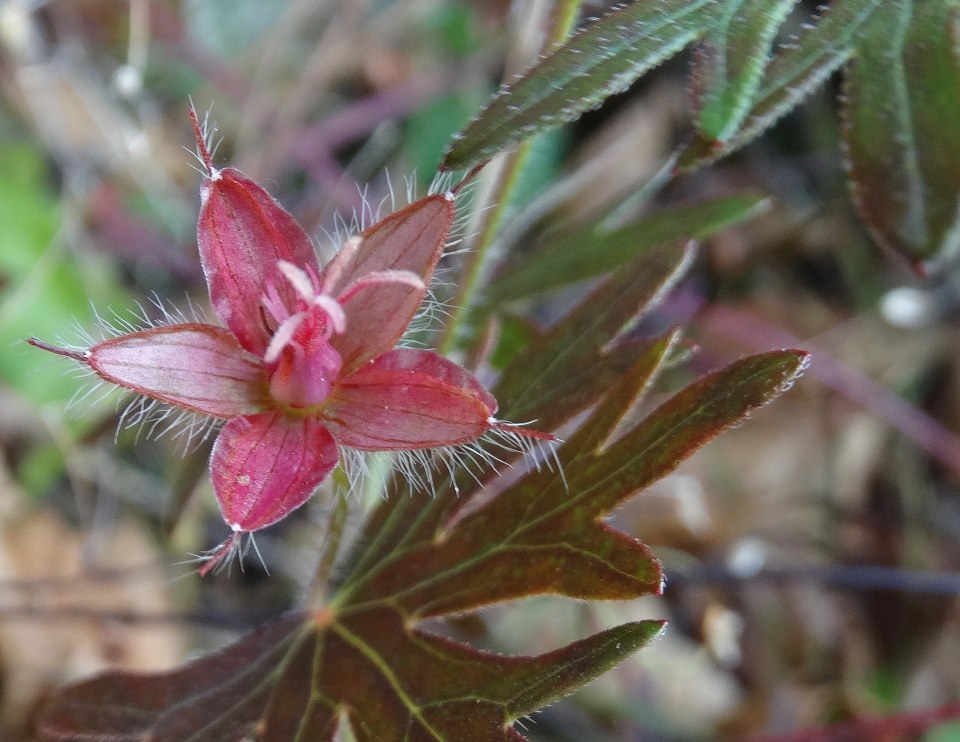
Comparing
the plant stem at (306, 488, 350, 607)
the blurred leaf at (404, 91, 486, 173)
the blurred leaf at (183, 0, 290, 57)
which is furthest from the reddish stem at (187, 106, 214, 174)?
the blurred leaf at (183, 0, 290, 57)

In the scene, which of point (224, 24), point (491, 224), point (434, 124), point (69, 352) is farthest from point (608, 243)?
point (224, 24)

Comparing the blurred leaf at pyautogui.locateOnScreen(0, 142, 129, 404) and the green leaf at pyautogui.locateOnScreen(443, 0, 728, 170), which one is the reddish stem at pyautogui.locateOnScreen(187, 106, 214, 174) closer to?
the green leaf at pyautogui.locateOnScreen(443, 0, 728, 170)

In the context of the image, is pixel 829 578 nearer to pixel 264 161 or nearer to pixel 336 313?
pixel 336 313

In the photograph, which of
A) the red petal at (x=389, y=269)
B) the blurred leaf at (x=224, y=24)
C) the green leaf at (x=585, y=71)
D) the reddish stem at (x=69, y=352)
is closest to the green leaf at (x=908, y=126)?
the green leaf at (x=585, y=71)

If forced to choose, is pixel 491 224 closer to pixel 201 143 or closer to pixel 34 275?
pixel 201 143

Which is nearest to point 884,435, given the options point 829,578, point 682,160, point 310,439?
point 829,578

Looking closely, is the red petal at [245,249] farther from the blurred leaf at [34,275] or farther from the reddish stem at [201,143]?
the blurred leaf at [34,275]
